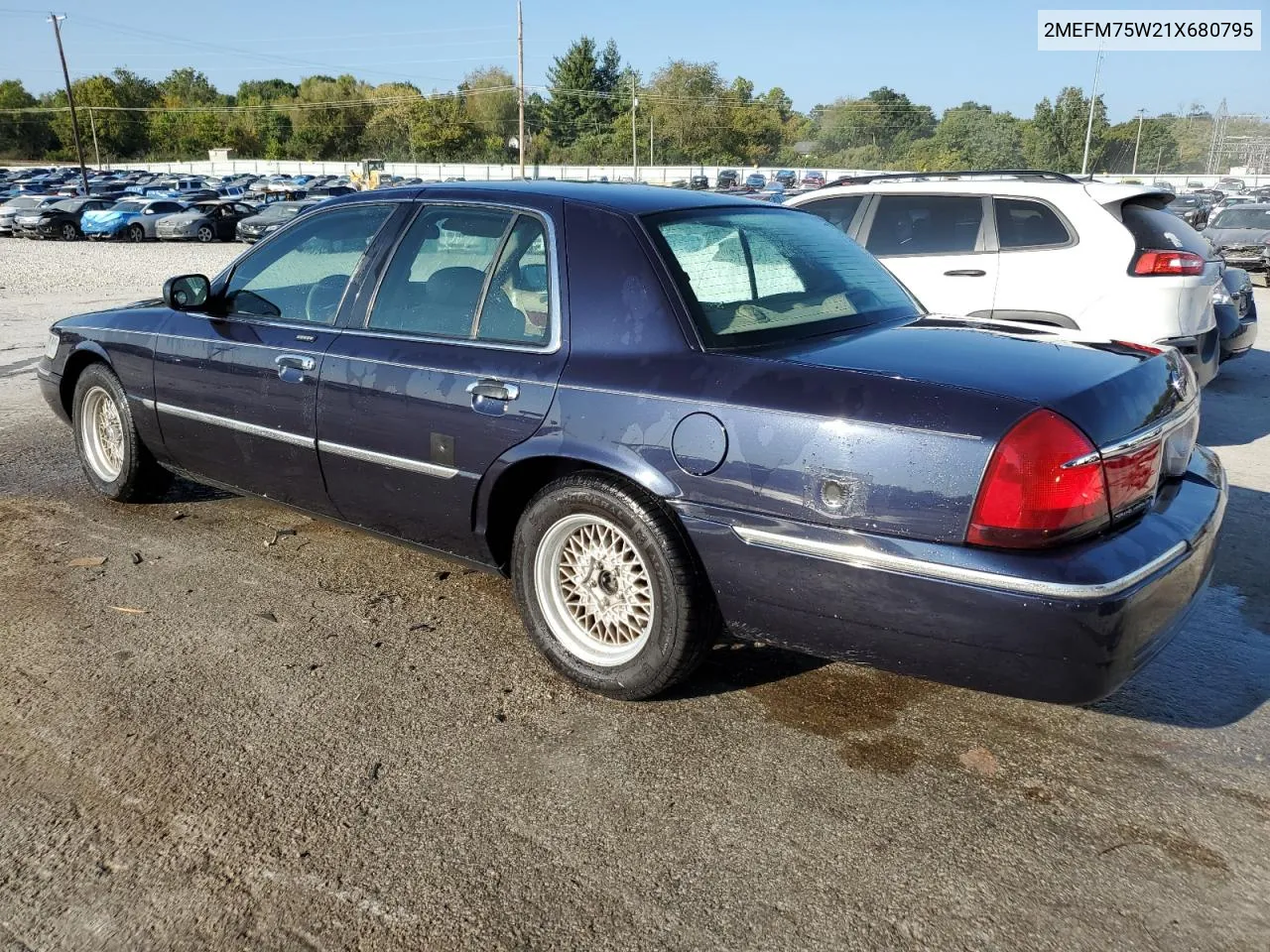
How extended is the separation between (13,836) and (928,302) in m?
6.16

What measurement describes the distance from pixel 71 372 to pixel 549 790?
4.01 m

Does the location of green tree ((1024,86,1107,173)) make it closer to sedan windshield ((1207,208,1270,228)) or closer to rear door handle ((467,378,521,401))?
sedan windshield ((1207,208,1270,228))

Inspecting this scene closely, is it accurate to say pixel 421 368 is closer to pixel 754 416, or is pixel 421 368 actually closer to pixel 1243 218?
pixel 754 416

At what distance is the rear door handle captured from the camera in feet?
11.0

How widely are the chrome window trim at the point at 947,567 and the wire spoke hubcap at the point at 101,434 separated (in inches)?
151

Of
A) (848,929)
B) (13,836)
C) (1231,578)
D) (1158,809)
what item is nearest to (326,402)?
(13,836)

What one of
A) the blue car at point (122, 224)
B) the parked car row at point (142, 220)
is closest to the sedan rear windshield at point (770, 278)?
the parked car row at point (142, 220)

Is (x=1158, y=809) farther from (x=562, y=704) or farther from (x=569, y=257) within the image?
(x=569, y=257)

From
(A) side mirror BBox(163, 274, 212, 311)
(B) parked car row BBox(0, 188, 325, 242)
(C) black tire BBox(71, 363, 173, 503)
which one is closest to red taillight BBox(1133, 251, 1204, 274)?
(A) side mirror BBox(163, 274, 212, 311)

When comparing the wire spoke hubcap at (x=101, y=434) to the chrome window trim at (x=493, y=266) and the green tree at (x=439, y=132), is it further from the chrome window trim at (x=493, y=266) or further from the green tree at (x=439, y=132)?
the green tree at (x=439, y=132)

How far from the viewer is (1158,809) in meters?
2.74

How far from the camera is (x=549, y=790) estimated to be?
2.82 m

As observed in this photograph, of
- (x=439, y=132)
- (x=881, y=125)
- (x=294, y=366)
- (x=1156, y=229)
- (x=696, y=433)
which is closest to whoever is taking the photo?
(x=696, y=433)

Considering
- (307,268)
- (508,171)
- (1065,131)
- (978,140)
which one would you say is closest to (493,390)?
(307,268)
